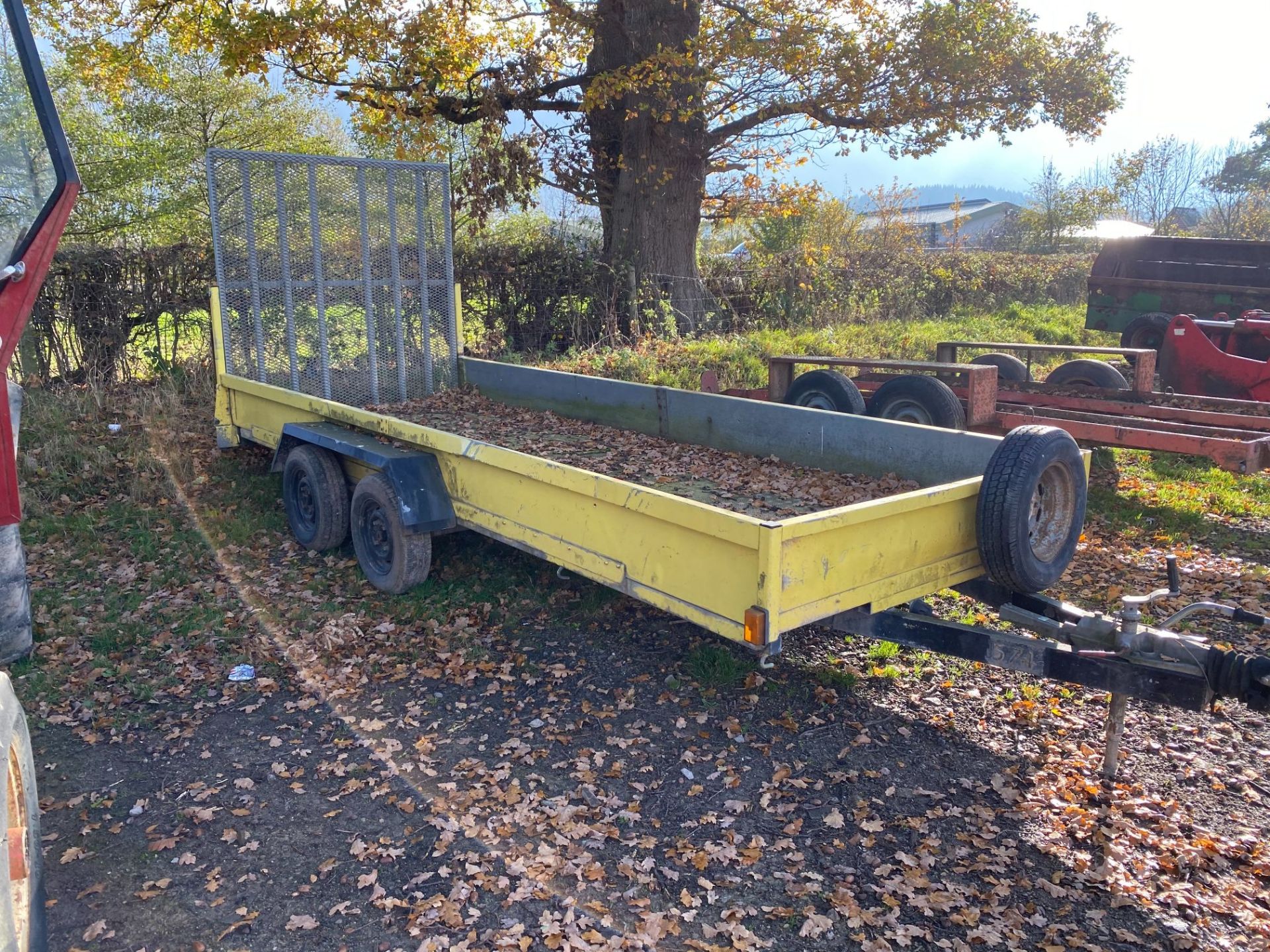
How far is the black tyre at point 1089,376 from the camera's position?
9.32 meters

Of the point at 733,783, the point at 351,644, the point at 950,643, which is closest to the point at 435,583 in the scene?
the point at 351,644

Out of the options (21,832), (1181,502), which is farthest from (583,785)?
(1181,502)

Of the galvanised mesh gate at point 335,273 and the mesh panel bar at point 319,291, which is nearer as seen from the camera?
the galvanised mesh gate at point 335,273

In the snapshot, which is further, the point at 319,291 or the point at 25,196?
the point at 319,291

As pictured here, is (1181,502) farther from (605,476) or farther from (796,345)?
(796,345)

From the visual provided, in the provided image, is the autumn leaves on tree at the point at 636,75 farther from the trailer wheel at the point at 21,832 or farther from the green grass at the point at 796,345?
the trailer wheel at the point at 21,832

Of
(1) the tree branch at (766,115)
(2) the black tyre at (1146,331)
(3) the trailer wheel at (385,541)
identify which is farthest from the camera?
(1) the tree branch at (766,115)

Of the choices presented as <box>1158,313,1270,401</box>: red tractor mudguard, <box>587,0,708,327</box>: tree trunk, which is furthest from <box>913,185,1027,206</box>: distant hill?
<box>1158,313,1270,401</box>: red tractor mudguard

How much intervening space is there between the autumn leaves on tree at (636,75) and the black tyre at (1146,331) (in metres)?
3.56

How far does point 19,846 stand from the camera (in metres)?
2.36

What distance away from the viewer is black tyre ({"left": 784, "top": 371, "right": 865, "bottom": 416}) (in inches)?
301

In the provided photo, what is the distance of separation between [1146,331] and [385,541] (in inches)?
472

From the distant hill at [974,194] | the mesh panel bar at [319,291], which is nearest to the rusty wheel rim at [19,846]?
the mesh panel bar at [319,291]

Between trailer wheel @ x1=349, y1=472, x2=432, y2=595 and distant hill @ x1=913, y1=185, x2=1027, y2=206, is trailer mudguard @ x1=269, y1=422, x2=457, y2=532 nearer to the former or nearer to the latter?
trailer wheel @ x1=349, y1=472, x2=432, y2=595
